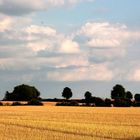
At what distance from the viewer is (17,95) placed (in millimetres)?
135375

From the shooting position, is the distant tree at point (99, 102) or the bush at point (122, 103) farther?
the distant tree at point (99, 102)

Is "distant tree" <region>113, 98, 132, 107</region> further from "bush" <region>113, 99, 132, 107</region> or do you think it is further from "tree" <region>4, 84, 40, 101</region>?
"tree" <region>4, 84, 40, 101</region>

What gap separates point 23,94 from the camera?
134 metres

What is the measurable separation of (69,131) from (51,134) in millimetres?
2192

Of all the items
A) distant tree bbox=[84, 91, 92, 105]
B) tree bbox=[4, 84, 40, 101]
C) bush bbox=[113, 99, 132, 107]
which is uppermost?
tree bbox=[4, 84, 40, 101]

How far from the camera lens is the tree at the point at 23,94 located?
132625 mm

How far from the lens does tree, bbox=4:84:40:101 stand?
132625mm

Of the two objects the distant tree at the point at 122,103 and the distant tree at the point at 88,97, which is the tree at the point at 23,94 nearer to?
the distant tree at the point at 88,97

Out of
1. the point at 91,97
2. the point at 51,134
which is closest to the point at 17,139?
the point at 51,134

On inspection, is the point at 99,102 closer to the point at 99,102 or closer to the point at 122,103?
the point at 99,102

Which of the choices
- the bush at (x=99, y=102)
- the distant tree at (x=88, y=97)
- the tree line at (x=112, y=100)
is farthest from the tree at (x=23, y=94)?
the bush at (x=99, y=102)

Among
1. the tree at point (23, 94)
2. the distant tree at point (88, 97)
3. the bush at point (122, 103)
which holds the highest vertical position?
the tree at point (23, 94)

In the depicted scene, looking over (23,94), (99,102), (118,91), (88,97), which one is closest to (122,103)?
(99,102)

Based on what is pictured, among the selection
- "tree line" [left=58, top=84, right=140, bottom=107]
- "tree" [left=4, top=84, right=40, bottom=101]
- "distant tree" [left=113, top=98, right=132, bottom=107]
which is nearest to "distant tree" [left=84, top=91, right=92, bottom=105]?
"tree line" [left=58, top=84, right=140, bottom=107]
